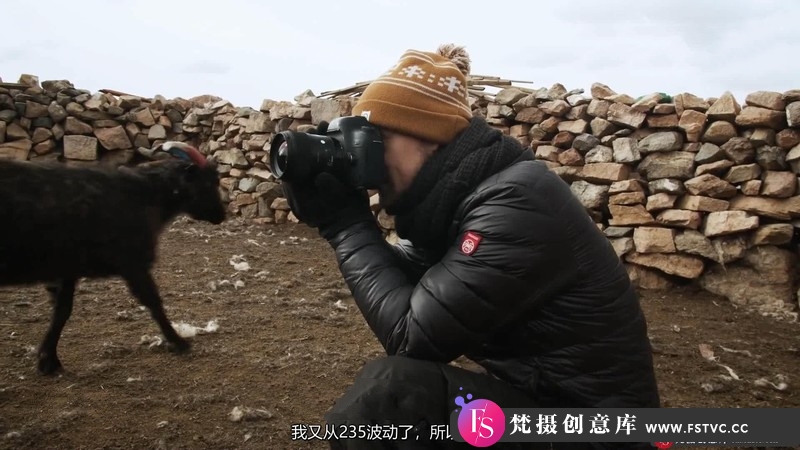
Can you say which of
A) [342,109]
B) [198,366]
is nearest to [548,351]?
[198,366]

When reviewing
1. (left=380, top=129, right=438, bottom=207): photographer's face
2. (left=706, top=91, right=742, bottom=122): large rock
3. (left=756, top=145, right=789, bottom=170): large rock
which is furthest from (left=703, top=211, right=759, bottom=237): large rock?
(left=380, top=129, right=438, bottom=207): photographer's face

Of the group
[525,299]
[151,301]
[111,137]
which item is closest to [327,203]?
[525,299]

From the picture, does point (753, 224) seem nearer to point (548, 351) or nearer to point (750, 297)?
point (750, 297)

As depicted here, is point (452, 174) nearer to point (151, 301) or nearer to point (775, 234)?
point (151, 301)

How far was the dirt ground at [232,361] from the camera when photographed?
2.48m

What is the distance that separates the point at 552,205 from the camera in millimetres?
1550

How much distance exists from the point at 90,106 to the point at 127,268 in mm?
7154

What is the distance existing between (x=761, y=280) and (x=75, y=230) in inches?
203

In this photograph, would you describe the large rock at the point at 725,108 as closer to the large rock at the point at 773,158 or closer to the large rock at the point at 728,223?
the large rock at the point at 773,158

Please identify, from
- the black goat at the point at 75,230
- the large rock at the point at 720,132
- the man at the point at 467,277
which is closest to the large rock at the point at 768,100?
the large rock at the point at 720,132

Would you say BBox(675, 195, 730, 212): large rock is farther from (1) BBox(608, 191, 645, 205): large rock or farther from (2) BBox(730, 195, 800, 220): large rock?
(1) BBox(608, 191, 645, 205): large rock

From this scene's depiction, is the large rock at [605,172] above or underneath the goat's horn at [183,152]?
above

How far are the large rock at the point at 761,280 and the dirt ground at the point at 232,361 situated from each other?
0.45 feet

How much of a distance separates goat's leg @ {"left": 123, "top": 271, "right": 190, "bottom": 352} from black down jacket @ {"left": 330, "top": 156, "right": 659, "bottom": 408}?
204cm
